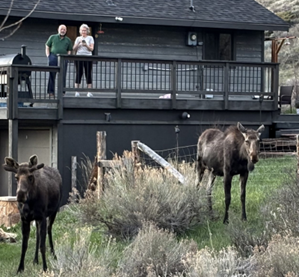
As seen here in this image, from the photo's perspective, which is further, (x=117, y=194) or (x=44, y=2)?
(x=44, y=2)

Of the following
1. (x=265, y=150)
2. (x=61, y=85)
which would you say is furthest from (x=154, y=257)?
(x=265, y=150)

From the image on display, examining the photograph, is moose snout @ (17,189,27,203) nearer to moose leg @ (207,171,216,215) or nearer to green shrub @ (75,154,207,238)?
green shrub @ (75,154,207,238)

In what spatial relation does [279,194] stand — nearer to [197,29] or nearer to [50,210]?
[50,210]

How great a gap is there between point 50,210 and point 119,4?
41.9 feet

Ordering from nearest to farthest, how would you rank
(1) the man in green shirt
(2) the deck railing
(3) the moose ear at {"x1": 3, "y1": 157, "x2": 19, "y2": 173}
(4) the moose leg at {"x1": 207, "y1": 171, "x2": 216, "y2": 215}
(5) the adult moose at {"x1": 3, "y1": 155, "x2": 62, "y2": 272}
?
(5) the adult moose at {"x1": 3, "y1": 155, "x2": 62, "y2": 272}, (3) the moose ear at {"x1": 3, "y1": 157, "x2": 19, "y2": 173}, (4) the moose leg at {"x1": 207, "y1": 171, "x2": 216, "y2": 215}, (2) the deck railing, (1) the man in green shirt

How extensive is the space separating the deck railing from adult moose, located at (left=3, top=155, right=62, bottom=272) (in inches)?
287

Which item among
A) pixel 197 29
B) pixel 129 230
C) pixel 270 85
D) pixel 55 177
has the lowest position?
pixel 129 230

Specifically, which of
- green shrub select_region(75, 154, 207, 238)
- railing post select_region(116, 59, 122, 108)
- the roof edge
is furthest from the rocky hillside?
green shrub select_region(75, 154, 207, 238)

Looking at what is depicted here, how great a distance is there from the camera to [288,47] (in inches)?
1884

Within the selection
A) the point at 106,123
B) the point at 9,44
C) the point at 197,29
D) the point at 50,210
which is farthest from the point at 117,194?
the point at 197,29

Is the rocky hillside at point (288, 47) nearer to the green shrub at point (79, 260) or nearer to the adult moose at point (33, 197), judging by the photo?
the adult moose at point (33, 197)

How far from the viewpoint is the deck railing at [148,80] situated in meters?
18.8

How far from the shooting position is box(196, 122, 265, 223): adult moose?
43.1 ft

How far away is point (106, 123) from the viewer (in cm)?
1967
